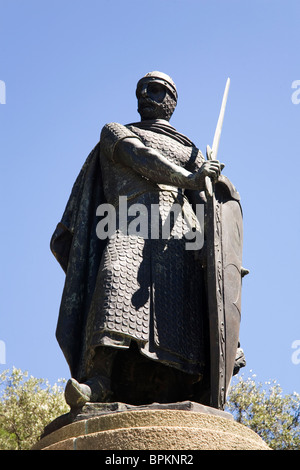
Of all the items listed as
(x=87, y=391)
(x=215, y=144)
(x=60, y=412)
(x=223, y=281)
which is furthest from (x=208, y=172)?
(x=60, y=412)

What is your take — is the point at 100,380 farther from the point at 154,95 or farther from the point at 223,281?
the point at 154,95

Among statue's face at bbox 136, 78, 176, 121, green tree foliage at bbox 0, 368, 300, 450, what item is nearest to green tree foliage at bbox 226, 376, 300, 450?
green tree foliage at bbox 0, 368, 300, 450

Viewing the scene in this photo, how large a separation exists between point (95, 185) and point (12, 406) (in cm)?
838

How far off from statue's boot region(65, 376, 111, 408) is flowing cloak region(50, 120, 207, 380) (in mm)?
218

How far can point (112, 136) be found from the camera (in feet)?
24.5

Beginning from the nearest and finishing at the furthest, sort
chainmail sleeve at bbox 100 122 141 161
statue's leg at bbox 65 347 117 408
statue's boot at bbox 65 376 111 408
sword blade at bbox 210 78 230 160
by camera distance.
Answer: statue's boot at bbox 65 376 111 408 < statue's leg at bbox 65 347 117 408 < sword blade at bbox 210 78 230 160 < chainmail sleeve at bbox 100 122 141 161

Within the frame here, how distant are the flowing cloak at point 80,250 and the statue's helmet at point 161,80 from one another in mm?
310

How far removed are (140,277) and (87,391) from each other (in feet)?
3.30

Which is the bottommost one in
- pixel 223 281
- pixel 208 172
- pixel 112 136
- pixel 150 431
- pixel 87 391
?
pixel 150 431

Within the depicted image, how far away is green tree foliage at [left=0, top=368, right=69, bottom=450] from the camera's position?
579 inches

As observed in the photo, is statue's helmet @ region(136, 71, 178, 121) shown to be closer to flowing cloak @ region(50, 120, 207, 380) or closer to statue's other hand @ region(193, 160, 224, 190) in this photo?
flowing cloak @ region(50, 120, 207, 380)

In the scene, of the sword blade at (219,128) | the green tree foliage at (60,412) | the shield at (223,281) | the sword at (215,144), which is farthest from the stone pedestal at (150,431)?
the green tree foliage at (60,412)

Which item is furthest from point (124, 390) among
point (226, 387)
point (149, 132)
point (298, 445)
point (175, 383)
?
point (298, 445)
